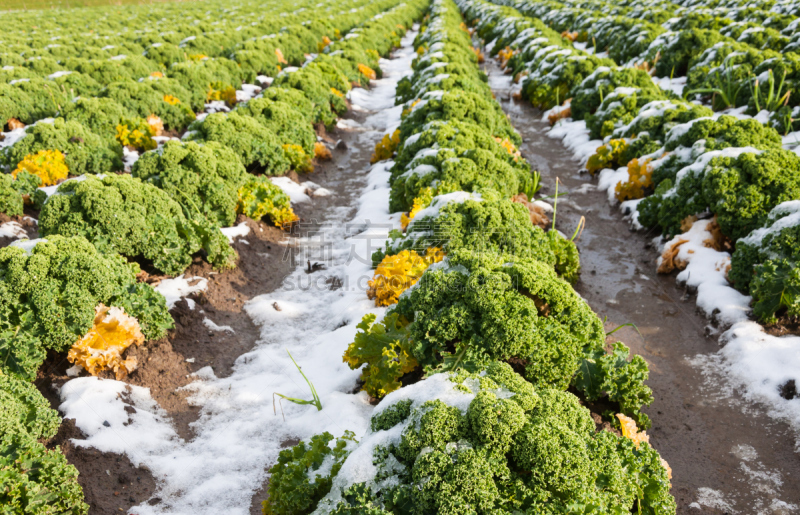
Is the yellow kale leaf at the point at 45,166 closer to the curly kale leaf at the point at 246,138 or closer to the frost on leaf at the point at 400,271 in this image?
the curly kale leaf at the point at 246,138

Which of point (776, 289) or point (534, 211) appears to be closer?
point (776, 289)

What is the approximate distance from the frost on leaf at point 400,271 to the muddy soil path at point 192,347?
1.52m

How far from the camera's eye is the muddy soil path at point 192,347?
3586mm

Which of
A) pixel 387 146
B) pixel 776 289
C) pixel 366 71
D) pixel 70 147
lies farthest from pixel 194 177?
pixel 366 71

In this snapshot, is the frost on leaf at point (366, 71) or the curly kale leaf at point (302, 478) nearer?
the curly kale leaf at point (302, 478)

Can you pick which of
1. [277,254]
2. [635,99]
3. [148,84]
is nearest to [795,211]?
[635,99]

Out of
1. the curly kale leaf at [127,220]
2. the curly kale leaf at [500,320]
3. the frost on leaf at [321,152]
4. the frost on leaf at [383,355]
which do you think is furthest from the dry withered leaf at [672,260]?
the frost on leaf at [321,152]

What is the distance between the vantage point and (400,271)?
16.6 ft

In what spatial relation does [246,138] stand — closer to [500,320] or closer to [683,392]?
[500,320]

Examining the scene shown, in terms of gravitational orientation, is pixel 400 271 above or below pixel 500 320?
below

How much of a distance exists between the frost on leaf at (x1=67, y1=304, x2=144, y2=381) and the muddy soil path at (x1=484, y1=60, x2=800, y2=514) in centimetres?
468

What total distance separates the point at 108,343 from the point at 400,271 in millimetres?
2783

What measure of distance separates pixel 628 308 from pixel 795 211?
1943 mm

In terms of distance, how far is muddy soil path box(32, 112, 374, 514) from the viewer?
3.59 m
